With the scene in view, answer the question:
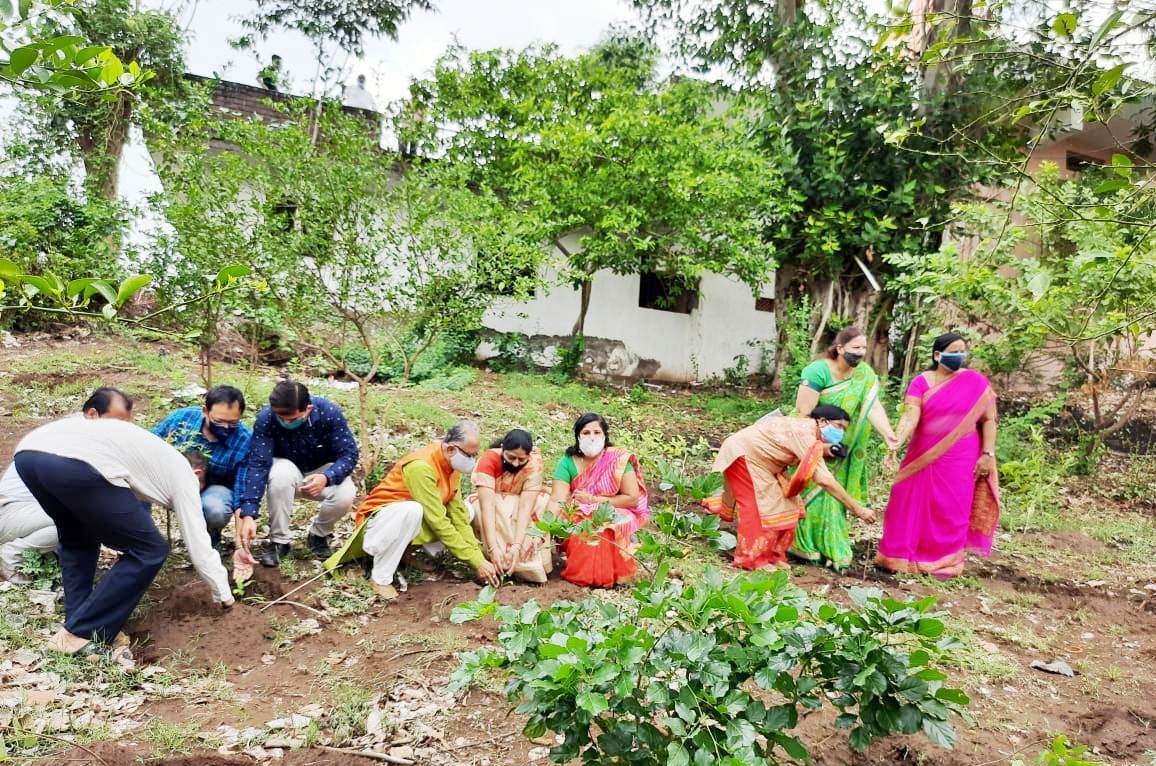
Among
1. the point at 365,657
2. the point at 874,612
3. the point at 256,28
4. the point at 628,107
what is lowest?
the point at 365,657

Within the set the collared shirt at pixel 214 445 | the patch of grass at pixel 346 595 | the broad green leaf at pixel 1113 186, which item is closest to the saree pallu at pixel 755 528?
the patch of grass at pixel 346 595

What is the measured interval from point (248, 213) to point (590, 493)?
10.2 ft

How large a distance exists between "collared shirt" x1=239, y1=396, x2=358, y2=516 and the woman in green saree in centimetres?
307

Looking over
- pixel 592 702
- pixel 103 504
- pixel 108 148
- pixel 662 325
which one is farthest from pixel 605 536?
pixel 108 148

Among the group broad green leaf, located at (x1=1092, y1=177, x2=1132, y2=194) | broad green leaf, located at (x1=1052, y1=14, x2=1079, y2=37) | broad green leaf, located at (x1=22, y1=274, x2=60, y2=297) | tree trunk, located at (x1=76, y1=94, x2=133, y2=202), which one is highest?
tree trunk, located at (x1=76, y1=94, x2=133, y2=202)

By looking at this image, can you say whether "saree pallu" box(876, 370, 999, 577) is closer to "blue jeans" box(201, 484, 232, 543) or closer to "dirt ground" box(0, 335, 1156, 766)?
"dirt ground" box(0, 335, 1156, 766)

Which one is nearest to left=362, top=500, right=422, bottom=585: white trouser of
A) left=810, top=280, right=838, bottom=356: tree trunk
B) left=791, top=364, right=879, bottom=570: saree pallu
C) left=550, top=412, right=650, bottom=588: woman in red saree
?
left=550, top=412, right=650, bottom=588: woman in red saree

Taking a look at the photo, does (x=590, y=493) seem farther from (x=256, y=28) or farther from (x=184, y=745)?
(x=256, y=28)

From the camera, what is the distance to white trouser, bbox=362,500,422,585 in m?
4.41

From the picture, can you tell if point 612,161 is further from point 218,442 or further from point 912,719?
point 912,719

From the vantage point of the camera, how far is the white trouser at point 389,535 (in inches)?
174

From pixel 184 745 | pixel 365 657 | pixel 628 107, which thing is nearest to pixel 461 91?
pixel 628 107

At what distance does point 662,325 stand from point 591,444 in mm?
8782

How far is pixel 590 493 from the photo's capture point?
4.79 meters
